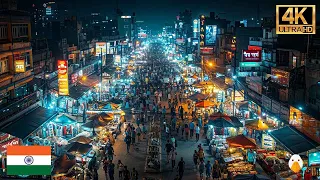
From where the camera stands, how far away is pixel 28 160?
15.8 metres

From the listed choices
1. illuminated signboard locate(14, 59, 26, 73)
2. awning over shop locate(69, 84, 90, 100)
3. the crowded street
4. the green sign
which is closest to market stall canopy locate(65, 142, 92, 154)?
the crowded street

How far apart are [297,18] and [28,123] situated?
20542 millimetres

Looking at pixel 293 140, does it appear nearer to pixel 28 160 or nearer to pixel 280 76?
pixel 280 76

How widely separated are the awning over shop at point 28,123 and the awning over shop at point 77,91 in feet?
40.2

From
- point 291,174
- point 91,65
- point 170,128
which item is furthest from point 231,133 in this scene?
point 91,65

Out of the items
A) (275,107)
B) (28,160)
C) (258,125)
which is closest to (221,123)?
(258,125)

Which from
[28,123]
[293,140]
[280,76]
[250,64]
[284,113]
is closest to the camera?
[293,140]

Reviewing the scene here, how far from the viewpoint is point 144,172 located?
26.4 meters

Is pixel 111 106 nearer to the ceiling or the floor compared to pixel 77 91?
nearer to the floor

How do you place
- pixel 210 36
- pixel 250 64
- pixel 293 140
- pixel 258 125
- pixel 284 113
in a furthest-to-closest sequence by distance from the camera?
pixel 210 36 → pixel 250 64 → pixel 258 125 → pixel 284 113 → pixel 293 140

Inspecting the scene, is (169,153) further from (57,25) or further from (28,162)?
(57,25)

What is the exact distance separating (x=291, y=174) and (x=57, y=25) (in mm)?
53902

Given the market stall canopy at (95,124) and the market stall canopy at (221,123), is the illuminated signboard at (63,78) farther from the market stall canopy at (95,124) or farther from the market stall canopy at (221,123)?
the market stall canopy at (221,123)

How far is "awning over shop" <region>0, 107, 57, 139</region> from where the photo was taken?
2469 centimetres
